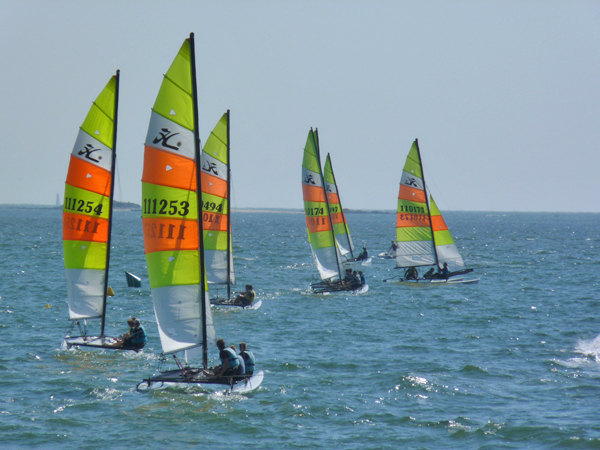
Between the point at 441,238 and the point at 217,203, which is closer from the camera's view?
the point at 217,203

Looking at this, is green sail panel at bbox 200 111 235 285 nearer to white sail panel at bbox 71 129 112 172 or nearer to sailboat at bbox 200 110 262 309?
sailboat at bbox 200 110 262 309

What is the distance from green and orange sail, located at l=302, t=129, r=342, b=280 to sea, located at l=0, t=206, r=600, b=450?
2978mm

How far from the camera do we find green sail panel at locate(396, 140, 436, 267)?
A: 42094mm

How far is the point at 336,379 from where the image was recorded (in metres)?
20.0

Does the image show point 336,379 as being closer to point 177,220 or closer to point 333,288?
point 177,220

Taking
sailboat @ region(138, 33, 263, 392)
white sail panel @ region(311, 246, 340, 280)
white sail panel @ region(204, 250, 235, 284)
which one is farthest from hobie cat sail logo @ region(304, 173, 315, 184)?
sailboat @ region(138, 33, 263, 392)

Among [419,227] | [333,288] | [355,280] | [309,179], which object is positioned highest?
[309,179]

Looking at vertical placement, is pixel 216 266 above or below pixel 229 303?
above

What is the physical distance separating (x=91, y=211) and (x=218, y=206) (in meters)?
10.7

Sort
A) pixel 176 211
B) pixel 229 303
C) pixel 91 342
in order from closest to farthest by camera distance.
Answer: pixel 176 211
pixel 91 342
pixel 229 303

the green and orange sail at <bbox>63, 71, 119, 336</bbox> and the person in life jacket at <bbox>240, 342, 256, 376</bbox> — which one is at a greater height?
the green and orange sail at <bbox>63, 71, 119, 336</bbox>

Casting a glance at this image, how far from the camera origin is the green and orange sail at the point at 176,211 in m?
16.7

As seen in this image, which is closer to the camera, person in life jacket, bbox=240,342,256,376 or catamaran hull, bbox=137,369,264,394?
catamaran hull, bbox=137,369,264,394

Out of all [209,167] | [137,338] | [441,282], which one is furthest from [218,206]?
[441,282]
